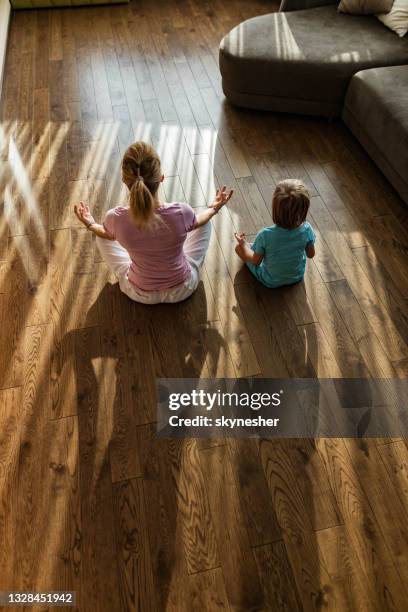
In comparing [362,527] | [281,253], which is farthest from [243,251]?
[362,527]

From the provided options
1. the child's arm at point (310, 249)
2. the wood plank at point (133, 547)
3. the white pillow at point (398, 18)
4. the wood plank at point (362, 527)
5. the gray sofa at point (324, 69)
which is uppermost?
the white pillow at point (398, 18)

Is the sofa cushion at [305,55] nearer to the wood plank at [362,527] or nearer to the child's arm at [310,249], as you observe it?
the child's arm at [310,249]

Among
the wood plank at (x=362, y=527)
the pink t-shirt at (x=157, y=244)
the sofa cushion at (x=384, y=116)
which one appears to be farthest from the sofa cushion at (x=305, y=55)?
the wood plank at (x=362, y=527)

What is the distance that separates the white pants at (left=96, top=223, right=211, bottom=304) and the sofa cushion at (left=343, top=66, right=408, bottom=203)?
1058mm

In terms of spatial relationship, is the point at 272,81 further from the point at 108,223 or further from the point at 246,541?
the point at 246,541

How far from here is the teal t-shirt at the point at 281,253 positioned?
204 centimetres

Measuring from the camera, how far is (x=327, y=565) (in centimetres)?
159

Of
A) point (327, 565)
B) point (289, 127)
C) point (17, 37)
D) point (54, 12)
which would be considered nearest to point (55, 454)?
point (327, 565)

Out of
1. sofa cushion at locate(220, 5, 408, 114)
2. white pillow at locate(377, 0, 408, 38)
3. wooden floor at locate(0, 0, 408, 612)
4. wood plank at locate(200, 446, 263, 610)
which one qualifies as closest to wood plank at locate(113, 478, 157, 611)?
wooden floor at locate(0, 0, 408, 612)

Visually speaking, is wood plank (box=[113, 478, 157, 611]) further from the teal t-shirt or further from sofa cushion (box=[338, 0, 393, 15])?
sofa cushion (box=[338, 0, 393, 15])

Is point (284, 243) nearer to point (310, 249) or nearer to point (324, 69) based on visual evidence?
point (310, 249)

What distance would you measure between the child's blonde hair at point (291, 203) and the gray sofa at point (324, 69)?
88 cm

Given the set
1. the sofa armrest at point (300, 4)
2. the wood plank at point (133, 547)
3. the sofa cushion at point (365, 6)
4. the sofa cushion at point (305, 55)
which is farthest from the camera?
the sofa armrest at point (300, 4)

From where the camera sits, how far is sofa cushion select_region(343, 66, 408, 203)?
2.47 metres
